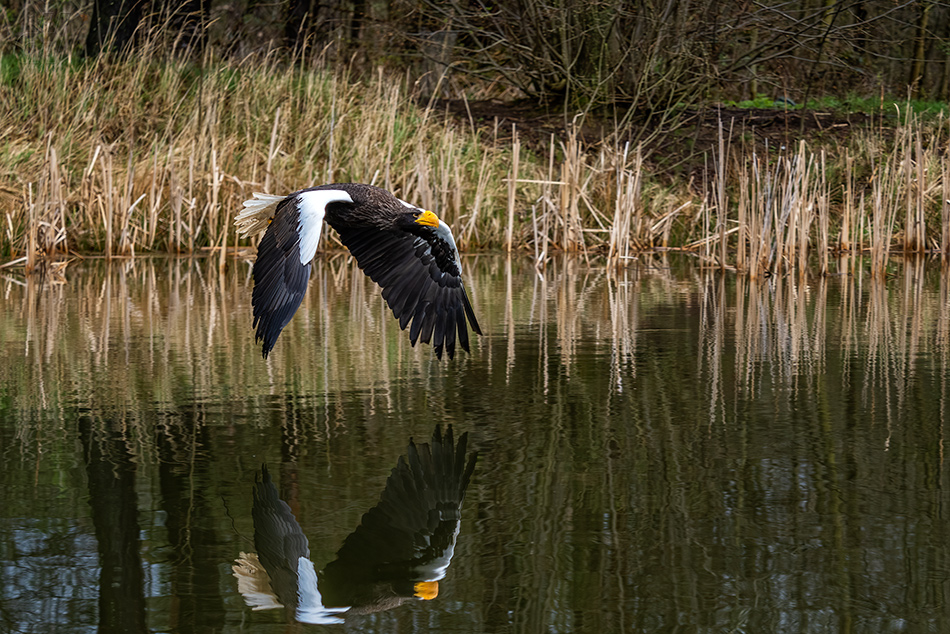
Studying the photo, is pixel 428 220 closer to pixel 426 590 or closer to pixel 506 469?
pixel 506 469

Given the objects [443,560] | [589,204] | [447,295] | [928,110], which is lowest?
[443,560]

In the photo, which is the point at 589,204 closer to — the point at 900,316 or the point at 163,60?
the point at 900,316

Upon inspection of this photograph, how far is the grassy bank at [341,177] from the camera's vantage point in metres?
9.78

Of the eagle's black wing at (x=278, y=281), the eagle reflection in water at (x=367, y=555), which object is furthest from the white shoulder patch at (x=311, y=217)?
the eagle reflection in water at (x=367, y=555)

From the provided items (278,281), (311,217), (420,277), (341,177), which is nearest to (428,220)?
(420,277)

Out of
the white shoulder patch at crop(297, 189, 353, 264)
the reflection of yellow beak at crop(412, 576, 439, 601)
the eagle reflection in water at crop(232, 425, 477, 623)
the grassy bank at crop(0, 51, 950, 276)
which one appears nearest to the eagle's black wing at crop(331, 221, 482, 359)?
the white shoulder patch at crop(297, 189, 353, 264)

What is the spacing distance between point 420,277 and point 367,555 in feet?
9.21

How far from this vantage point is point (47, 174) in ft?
31.7

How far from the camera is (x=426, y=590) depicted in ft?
8.43

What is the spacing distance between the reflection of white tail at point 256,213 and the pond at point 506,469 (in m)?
0.61

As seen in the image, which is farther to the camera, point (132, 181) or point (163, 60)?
point (163, 60)

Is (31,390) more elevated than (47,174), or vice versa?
(47,174)

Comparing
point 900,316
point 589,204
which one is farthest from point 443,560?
point 589,204

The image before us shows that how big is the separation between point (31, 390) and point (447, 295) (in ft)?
6.06
